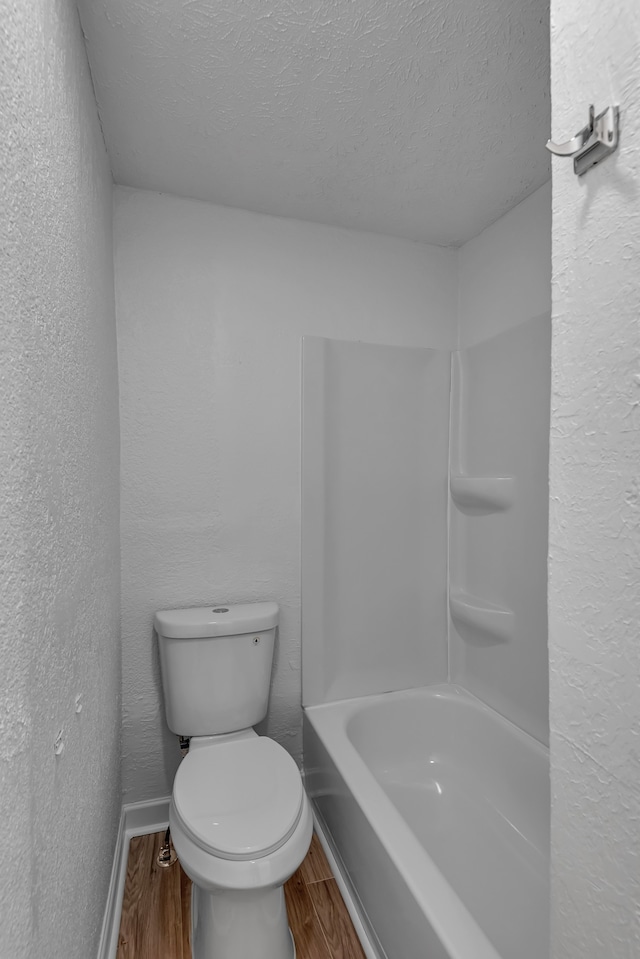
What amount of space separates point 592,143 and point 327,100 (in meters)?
0.93

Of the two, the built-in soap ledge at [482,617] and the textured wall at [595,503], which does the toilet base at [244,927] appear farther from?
the built-in soap ledge at [482,617]

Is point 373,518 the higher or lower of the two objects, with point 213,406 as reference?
lower

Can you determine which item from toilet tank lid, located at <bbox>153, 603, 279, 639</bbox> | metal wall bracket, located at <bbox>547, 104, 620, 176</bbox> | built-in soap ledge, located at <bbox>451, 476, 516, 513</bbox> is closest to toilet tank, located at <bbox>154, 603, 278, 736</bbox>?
toilet tank lid, located at <bbox>153, 603, 279, 639</bbox>

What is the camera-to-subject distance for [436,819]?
1.76m

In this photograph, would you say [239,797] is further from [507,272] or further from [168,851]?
[507,272]

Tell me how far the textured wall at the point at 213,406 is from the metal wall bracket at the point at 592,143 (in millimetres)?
1343

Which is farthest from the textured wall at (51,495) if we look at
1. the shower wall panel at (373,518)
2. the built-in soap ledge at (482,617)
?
the built-in soap ledge at (482,617)

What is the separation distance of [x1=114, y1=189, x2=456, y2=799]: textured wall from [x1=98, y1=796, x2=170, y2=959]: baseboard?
0.05 meters

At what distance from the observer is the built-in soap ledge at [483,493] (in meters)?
1.86

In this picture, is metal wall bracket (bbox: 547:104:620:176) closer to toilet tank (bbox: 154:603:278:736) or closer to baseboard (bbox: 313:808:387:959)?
toilet tank (bbox: 154:603:278:736)

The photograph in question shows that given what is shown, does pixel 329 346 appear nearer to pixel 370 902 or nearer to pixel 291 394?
pixel 291 394

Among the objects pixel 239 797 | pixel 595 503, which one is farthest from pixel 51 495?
pixel 239 797

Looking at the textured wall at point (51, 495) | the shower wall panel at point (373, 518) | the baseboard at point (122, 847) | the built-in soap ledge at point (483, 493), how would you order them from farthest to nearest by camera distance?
the shower wall panel at point (373, 518), the built-in soap ledge at point (483, 493), the baseboard at point (122, 847), the textured wall at point (51, 495)

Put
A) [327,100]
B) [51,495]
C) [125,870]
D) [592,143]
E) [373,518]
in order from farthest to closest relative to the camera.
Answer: [373,518] < [125,870] < [327,100] < [51,495] < [592,143]
